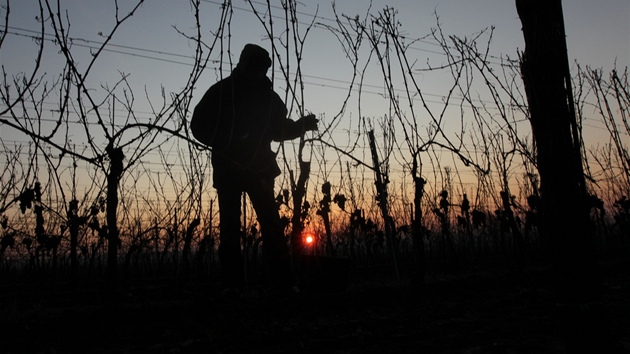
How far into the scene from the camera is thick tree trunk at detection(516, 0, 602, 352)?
114 cm

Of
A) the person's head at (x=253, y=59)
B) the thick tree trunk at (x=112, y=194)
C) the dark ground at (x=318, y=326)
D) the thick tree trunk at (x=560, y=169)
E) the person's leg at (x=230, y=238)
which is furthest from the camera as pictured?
the person's head at (x=253, y=59)

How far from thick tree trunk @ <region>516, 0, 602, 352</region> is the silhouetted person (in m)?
1.96

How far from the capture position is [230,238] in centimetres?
301

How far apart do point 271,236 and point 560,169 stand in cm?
222

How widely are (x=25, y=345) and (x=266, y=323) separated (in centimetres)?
112

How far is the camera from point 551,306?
8.72ft

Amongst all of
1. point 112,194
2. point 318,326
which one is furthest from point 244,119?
point 318,326

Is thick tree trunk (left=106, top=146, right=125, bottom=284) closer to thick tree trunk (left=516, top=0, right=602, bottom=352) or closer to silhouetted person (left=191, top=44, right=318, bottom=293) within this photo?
silhouetted person (left=191, top=44, right=318, bottom=293)

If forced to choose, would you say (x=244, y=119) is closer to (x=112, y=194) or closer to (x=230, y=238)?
(x=230, y=238)

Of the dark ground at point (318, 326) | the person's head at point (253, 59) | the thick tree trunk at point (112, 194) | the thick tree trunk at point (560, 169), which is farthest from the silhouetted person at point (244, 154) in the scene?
the thick tree trunk at point (560, 169)

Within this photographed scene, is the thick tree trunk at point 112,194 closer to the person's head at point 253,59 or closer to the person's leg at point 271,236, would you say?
the person's leg at point 271,236

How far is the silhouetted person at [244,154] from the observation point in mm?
3001

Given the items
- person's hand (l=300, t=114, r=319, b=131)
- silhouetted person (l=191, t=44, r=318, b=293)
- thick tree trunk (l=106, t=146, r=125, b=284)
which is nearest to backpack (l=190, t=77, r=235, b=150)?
silhouetted person (l=191, t=44, r=318, b=293)

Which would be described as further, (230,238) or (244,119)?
(244,119)
